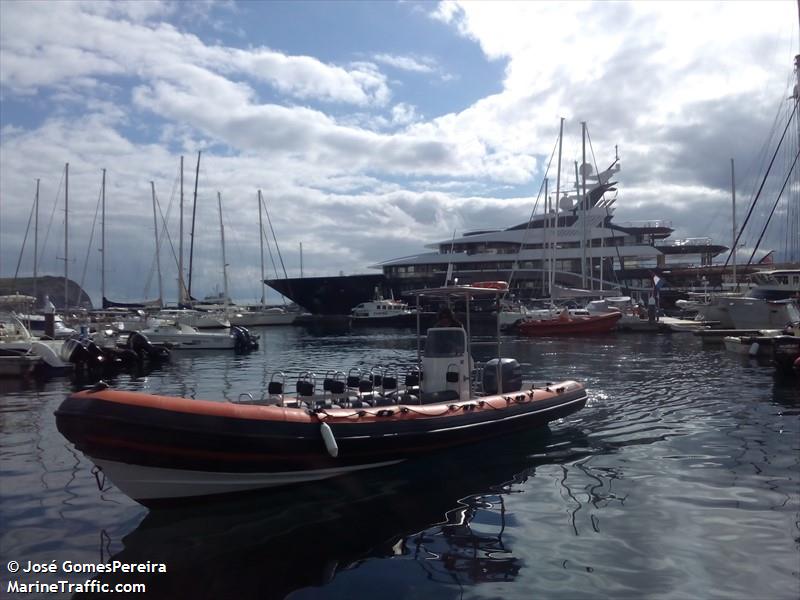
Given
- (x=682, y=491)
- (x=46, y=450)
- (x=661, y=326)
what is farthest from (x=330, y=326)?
(x=682, y=491)

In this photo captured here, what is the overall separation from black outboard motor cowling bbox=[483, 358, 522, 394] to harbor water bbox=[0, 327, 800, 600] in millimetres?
954

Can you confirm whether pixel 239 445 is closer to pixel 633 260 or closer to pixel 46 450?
pixel 46 450

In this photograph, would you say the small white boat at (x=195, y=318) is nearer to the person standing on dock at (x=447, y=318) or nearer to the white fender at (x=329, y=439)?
the person standing on dock at (x=447, y=318)

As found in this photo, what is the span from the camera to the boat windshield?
1120cm

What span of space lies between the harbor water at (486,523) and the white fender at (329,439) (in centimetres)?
77

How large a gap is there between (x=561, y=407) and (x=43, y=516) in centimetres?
847

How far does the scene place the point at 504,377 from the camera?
12.1m

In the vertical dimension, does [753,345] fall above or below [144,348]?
above

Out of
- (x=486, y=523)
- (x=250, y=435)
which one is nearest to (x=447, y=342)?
(x=486, y=523)

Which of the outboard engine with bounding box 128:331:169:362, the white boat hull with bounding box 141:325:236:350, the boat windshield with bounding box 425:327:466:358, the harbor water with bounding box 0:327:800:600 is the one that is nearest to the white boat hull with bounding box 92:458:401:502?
the harbor water with bounding box 0:327:800:600

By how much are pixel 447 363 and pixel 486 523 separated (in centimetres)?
404

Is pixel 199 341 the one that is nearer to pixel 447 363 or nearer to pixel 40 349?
pixel 40 349
